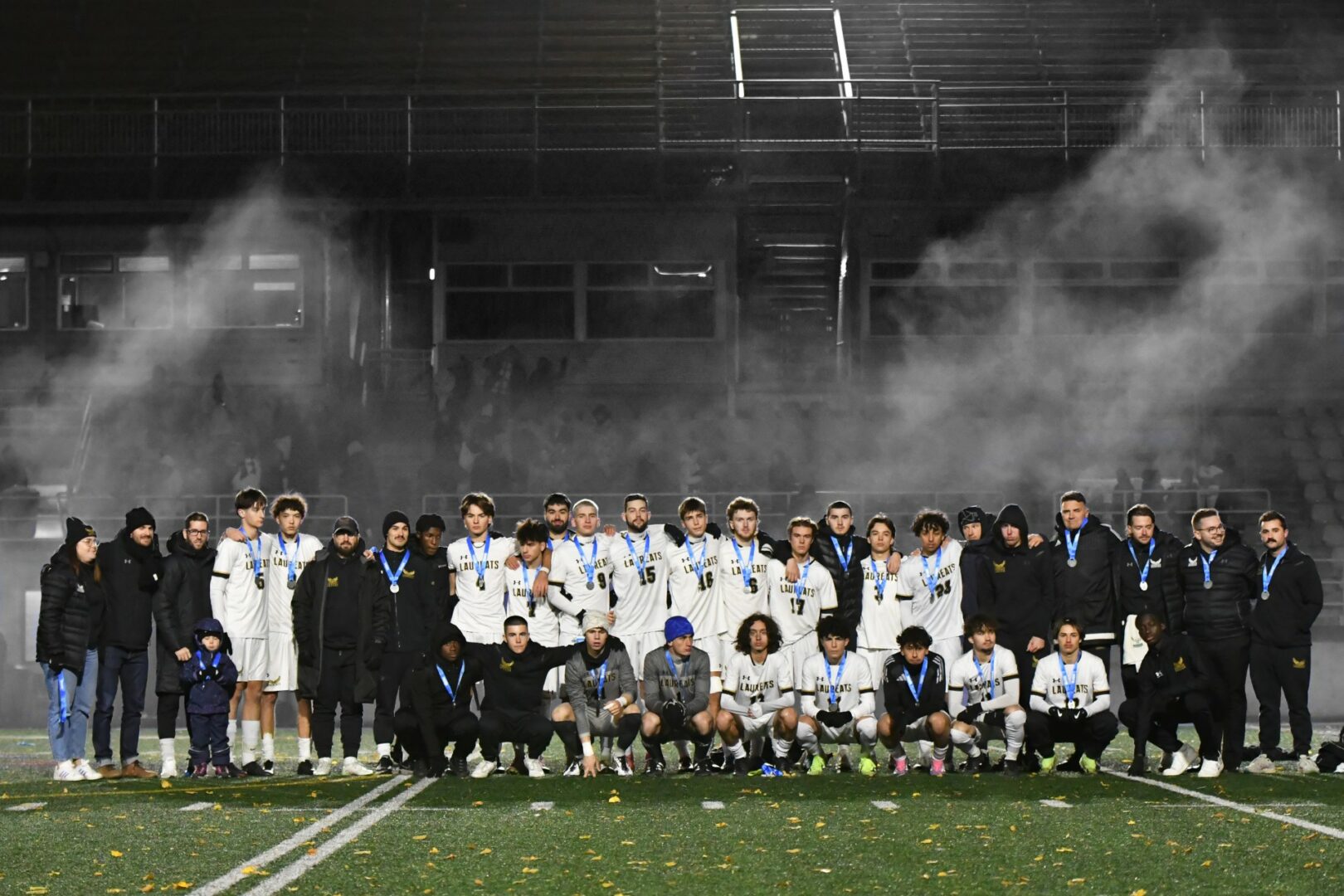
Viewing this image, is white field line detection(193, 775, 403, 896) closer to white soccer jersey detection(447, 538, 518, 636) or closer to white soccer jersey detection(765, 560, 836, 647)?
white soccer jersey detection(447, 538, 518, 636)

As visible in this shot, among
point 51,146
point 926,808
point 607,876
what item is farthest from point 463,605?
point 51,146

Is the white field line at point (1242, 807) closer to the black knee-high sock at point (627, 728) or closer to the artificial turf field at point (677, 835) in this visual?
the artificial turf field at point (677, 835)

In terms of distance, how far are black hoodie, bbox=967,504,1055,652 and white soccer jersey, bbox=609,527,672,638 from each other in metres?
2.09

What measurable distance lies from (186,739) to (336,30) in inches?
646

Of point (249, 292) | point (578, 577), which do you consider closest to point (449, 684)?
point (578, 577)

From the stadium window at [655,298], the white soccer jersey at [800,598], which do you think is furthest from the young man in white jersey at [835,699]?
the stadium window at [655,298]

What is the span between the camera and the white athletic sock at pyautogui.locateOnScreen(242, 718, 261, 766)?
1173cm

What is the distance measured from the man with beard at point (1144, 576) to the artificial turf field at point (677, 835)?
122cm

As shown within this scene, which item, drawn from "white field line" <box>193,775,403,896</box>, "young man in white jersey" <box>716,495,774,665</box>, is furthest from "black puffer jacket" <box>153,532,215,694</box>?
"young man in white jersey" <box>716,495,774,665</box>

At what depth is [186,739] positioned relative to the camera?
52.4ft

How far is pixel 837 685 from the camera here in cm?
1164

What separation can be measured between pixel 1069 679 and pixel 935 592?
1115 mm

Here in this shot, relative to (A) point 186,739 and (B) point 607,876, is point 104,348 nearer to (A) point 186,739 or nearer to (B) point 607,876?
(A) point 186,739

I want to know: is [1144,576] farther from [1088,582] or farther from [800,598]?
[800,598]
